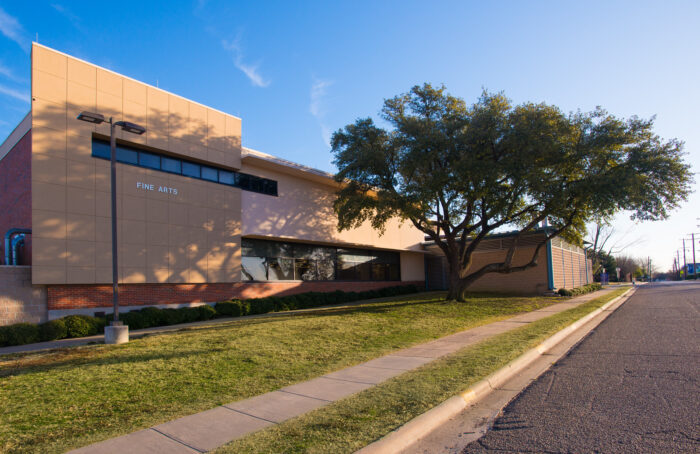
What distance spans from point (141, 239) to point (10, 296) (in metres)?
4.52

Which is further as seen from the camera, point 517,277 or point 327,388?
point 517,277

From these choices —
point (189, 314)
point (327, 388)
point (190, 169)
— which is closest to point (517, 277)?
point (189, 314)

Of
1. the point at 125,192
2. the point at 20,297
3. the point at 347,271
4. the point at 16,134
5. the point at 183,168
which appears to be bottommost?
the point at 20,297

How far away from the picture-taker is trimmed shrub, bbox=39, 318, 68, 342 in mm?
13125

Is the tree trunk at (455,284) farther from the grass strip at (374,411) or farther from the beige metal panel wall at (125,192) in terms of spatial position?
the grass strip at (374,411)

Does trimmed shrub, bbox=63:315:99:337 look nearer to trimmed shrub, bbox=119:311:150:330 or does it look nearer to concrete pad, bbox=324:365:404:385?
trimmed shrub, bbox=119:311:150:330

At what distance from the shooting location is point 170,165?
61.2 feet

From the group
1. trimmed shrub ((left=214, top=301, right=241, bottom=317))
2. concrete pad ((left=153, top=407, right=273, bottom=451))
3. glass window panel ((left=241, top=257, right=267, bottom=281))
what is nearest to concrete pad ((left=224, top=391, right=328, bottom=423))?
concrete pad ((left=153, top=407, right=273, bottom=451))

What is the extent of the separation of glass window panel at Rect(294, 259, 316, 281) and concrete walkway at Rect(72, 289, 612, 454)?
16.2 metres

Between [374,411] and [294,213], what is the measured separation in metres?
18.8

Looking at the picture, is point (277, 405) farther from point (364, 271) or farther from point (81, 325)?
point (364, 271)

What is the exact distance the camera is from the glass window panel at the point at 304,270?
24.4 m

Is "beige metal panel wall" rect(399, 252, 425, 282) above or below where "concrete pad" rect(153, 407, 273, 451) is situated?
above

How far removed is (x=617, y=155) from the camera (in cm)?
1880
